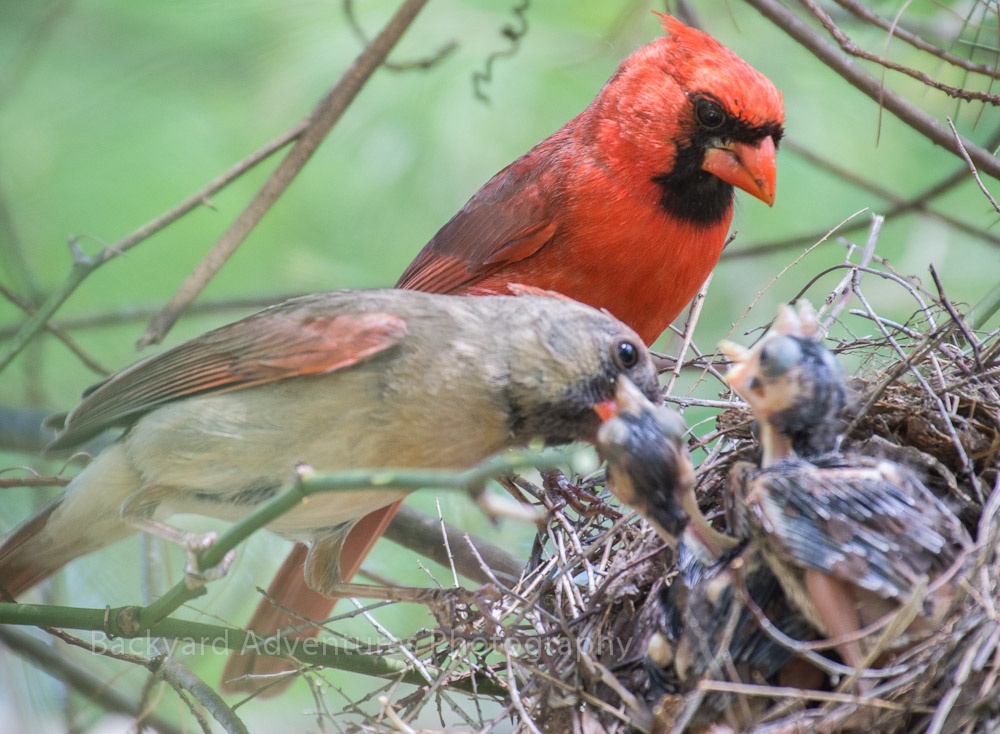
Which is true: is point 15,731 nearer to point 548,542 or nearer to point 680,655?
point 548,542

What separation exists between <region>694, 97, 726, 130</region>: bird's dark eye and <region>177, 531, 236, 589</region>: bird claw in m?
1.97

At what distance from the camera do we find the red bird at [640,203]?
145 inches

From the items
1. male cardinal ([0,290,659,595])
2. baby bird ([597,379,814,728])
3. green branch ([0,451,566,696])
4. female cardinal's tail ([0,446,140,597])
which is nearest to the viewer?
baby bird ([597,379,814,728])

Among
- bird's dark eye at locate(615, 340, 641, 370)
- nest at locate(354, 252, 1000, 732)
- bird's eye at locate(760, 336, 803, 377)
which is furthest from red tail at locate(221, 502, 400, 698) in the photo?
bird's eye at locate(760, 336, 803, 377)

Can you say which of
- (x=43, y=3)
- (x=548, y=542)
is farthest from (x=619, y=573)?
(x=43, y=3)

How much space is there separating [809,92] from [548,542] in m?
3.18

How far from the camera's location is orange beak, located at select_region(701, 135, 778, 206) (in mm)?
3605

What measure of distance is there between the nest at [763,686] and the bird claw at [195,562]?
53cm

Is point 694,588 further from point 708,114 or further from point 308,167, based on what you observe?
point 308,167

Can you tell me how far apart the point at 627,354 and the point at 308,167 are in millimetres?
3258

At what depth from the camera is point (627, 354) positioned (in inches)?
117

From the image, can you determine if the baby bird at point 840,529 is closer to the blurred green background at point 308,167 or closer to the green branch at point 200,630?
the green branch at point 200,630

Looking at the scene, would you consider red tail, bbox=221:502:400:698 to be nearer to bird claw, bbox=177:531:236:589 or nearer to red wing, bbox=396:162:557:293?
bird claw, bbox=177:531:236:589

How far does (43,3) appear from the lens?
4.70m
